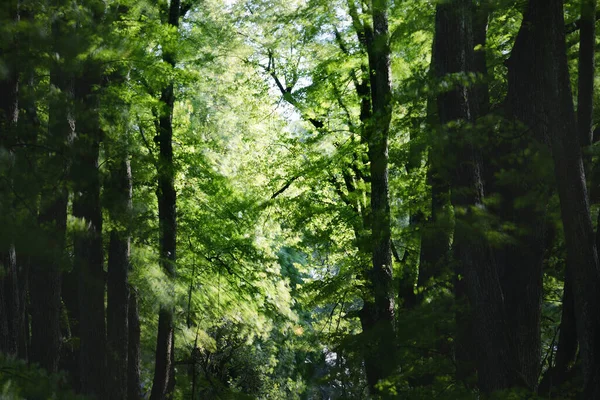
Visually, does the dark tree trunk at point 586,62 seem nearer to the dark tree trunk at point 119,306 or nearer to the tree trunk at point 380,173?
the tree trunk at point 380,173

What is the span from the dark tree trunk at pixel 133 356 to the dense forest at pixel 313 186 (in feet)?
0.16

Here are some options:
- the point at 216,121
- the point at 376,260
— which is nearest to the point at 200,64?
the point at 216,121

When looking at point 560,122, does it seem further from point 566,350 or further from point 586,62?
point 566,350

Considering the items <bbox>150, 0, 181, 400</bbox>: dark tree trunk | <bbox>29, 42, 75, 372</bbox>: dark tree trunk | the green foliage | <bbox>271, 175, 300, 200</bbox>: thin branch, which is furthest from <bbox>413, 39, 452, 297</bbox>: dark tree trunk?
<bbox>150, 0, 181, 400</bbox>: dark tree trunk

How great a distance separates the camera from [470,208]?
26.7 ft

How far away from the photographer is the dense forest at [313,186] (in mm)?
8203

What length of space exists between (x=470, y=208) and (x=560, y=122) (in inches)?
60.2

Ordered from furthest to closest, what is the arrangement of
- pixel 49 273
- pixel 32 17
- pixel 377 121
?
pixel 49 273
pixel 377 121
pixel 32 17

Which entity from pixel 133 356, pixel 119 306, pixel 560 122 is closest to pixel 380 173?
pixel 560 122

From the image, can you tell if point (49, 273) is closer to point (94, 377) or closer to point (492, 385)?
point (94, 377)

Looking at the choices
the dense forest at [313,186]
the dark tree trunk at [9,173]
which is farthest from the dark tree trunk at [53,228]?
the dark tree trunk at [9,173]

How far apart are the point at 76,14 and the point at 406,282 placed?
696cm

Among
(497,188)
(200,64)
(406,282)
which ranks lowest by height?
(406,282)

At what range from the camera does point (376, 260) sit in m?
13.1
